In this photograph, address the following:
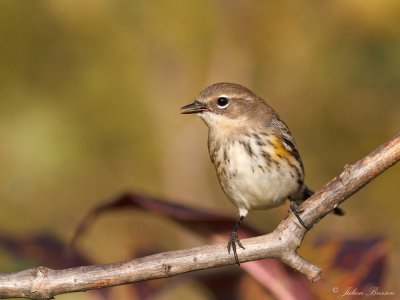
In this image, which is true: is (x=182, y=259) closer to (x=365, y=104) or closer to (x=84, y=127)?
(x=365, y=104)

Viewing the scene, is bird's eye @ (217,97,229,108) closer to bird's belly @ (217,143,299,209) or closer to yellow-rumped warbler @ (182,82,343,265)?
yellow-rumped warbler @ (182,82,343,265)

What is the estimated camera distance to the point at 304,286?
146 inches

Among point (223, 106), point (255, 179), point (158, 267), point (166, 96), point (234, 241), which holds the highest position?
point (166, 96)

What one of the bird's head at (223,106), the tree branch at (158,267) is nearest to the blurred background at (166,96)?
the bird's head at (223,106)

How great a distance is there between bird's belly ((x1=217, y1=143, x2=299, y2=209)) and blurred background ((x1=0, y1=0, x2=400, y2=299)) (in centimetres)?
115

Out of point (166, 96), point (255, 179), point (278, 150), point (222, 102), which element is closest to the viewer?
point (255, 179)

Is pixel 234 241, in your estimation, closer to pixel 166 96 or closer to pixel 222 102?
pixel 222 102

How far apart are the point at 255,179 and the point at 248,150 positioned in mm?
189

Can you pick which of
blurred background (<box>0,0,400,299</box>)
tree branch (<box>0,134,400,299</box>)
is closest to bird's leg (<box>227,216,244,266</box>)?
tree branch (<box>0,134,400,299</box>)

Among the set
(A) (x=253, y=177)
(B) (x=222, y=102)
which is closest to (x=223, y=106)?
(B) (x=222, y=102)

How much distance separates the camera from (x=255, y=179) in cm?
483

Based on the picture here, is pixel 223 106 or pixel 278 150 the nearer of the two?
pixel 278 150

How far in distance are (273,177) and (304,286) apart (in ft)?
4.15

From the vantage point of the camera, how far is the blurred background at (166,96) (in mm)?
6379
